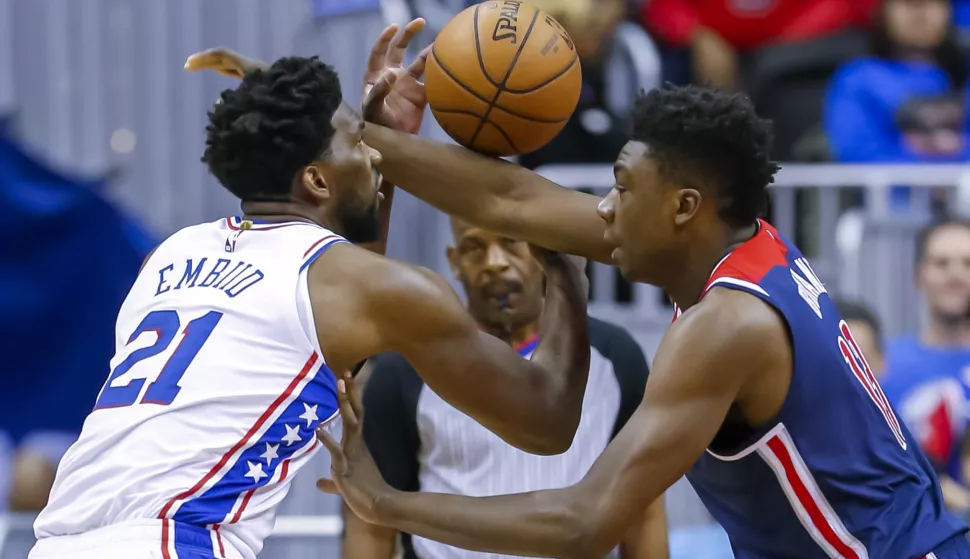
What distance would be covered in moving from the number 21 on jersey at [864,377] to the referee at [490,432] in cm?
118

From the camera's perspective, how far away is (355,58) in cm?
663

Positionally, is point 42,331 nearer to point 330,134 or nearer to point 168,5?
point 168,5

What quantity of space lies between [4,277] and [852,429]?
5022mm

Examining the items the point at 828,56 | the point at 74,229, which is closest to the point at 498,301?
the point at 74,229

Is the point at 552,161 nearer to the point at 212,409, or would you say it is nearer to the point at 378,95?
the point at 378,95

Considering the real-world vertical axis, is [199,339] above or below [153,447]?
above

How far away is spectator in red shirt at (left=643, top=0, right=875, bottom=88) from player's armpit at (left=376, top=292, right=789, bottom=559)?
193 inches

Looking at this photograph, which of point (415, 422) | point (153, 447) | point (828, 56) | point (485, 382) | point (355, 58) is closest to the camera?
point (153, 447)

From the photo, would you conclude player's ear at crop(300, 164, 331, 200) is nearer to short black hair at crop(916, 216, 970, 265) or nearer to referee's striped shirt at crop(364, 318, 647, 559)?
referee's striped shirt at crop(364, 318, 647, 559)

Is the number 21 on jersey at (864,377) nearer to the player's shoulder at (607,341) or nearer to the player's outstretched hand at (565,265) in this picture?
the player's outstretched hand at (565,265)

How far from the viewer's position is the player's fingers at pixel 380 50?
416cm

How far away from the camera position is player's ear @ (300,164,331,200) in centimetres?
347

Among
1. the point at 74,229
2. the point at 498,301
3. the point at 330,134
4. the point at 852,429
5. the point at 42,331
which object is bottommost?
the point at 42,331

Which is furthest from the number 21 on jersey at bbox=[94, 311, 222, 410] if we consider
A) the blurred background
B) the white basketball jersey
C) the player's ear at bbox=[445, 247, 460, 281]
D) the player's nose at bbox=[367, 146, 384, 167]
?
the blurred background
